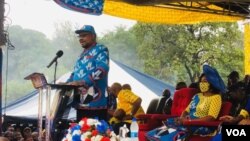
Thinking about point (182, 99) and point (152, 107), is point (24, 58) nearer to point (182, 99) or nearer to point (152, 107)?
point (152, 107)

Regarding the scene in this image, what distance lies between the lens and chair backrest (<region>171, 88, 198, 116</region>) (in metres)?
6.85

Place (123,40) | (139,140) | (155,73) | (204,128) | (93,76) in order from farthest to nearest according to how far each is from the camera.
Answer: (123,40) < (155,73) < (139,140) < (204,128) < (93,76)

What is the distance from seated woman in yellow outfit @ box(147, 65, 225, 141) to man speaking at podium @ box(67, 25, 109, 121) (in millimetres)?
1094

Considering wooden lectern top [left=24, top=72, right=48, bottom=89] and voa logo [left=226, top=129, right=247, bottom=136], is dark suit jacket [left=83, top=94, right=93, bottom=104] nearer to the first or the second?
wooden lectern top [left=24, top=72, right=48, bottom=89]

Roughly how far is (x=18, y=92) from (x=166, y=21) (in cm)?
2482

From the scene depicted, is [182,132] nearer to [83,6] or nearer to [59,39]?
[83,6]

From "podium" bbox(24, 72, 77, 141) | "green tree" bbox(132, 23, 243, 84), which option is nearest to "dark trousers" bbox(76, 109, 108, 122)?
"podium" bbox(24, 72, 77, 141)

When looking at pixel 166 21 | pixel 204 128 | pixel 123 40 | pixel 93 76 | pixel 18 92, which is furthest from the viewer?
pixel 18 92

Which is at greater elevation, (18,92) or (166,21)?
(166,21)

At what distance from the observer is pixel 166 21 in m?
11.1

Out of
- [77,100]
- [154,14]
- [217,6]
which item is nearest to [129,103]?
[154,14]

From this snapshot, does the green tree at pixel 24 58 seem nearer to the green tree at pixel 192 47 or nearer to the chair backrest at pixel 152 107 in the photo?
the green tree at pixel 192 47

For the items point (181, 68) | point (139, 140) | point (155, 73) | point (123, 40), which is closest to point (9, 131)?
point (139, 140)

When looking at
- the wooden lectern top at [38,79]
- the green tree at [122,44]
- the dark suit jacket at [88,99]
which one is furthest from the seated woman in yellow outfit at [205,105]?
the green tree at [122,44]
